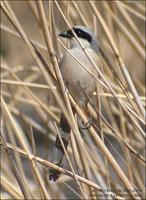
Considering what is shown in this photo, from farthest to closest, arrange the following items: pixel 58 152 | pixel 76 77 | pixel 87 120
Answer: pixel 76 77, pixel 58 152, pixel 87 120

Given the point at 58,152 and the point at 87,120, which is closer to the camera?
the point at 87,120

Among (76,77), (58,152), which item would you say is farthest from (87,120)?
(76,77)

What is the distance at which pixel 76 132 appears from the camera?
3.92 ft

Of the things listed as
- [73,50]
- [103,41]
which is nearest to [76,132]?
[73,50]

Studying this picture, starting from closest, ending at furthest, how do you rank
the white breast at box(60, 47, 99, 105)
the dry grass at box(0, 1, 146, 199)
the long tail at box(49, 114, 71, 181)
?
the dry grass at box(0, 1, 146, 199) < the long tail at box(49, 114, 71, 181) < the white breast at box(60, 47, 99, 105)

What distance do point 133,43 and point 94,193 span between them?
0.62 metres

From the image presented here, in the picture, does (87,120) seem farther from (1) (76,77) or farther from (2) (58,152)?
(1) (76,77)

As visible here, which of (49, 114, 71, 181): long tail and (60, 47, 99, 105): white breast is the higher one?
(60, 47, 99, 105): white breast

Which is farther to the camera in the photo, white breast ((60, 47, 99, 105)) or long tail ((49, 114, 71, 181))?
white breast ((60, 47, 99, 105))

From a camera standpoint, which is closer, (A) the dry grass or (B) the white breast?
(A) the dry grass

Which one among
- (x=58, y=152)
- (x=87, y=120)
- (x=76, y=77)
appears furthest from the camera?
(x=76, y=77)

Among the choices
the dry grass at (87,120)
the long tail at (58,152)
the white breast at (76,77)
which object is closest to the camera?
the dry grass at (87,120)

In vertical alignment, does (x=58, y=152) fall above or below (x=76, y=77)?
below

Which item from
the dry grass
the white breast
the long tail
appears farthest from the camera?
the white breast
